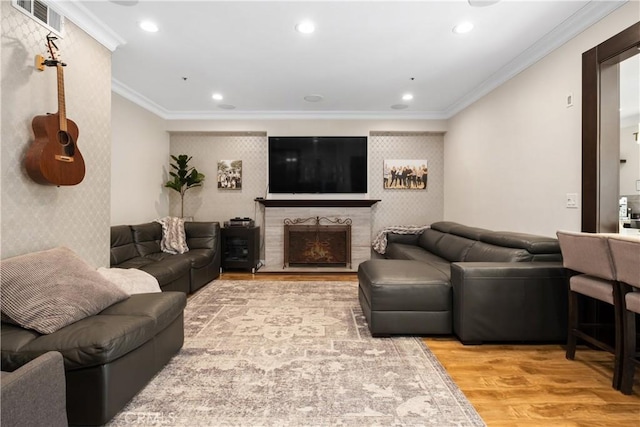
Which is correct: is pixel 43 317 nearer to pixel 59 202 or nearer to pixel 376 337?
pixel 59 202

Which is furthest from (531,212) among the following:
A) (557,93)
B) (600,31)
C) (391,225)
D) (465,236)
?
(391,225)

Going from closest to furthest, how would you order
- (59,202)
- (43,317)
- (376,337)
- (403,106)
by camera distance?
(43,317)
(59,202)
(376,337)
(403,106)

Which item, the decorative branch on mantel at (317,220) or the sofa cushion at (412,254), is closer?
the sofa cushion at (412,254)

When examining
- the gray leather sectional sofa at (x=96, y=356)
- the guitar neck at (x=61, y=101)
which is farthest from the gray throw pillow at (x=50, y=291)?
the guitar neck at (x=61, y=101)

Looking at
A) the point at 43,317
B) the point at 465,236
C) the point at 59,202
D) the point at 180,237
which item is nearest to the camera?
the point at 43,317

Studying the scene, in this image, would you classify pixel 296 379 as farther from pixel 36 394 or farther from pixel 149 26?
pixel 149 26

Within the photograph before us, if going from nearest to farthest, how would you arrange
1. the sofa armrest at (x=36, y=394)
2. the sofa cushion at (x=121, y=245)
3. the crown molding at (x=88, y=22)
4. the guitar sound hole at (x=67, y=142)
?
1. the sofa armrest at (x=36, y=394)
2. the guitar sound hole at (x=67, y=142)
3. the crown molding at (x=88, y=22)
4. the sofa cushion at (x=121, y=245)

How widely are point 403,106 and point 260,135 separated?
8.56ft

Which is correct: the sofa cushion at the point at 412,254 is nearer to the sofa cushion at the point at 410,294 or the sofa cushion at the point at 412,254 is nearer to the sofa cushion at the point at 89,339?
the sofa cushion at the point at 410,294

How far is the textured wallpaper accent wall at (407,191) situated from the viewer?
5.66m

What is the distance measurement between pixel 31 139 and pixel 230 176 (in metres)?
3.51

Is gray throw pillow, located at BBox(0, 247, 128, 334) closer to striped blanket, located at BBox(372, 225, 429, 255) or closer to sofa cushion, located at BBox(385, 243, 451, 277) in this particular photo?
sofa cushion, located at BBox(385, 243, 451, 277)

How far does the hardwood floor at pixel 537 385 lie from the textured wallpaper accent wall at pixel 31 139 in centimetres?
317

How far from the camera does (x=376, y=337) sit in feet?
8.71
